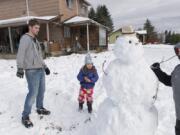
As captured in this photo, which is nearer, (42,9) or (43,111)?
(43,111)

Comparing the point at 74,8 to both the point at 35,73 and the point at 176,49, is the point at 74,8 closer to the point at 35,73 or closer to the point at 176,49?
the point at 35,73

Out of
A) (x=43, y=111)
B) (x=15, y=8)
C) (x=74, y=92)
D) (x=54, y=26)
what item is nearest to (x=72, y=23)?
(x=54, y=26)

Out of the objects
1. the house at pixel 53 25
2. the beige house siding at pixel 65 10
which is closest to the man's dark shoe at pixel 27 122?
the house at pixel 53 25

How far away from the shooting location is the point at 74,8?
21.4m

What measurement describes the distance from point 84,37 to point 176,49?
1812 centimetres

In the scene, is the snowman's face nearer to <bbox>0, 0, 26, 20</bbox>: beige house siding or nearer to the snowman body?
the snowman body

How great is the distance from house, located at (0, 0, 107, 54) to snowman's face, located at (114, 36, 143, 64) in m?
13.4

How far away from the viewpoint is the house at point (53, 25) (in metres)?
17.6

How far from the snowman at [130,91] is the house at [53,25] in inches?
529

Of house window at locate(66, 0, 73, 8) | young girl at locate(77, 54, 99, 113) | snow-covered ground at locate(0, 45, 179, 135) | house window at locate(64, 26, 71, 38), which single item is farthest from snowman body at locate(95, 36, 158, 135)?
house window at locate(66, 0, 73, 8)

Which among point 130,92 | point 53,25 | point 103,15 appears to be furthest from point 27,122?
point 103,15

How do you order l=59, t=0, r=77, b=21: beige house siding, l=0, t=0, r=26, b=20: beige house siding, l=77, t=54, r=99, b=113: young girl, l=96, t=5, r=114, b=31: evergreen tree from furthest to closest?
l=96, t=5, r=114, b=31: evergreen tree → l=0, t=0, r=26, b=20: beige house siding → l=59, t=0, r=77, b=21: beige house siding → l=77, t=54, r=99, b=113: young girl

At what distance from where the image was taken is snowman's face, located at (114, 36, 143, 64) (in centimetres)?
290

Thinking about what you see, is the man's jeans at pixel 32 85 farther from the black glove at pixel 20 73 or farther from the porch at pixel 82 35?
the porch at pixel 82 35
